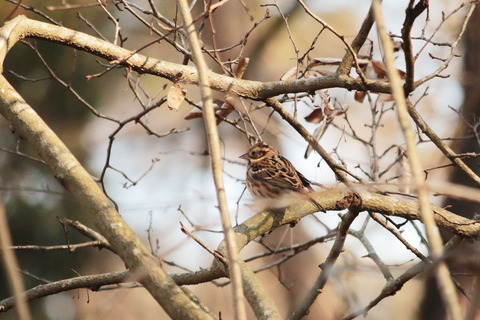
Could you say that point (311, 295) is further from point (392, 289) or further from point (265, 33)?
point (265, 33)

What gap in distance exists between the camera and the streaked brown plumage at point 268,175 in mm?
5421

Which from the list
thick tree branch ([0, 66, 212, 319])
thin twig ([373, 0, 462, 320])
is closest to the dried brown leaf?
thick tree branch ([0, 66, 212, 319])

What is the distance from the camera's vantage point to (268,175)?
5559 mm

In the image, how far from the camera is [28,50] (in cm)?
806

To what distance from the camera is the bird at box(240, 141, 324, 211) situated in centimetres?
541

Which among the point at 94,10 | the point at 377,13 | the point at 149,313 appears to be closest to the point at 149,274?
the point at 377,13

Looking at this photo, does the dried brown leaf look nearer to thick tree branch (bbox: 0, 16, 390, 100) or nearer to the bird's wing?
the bird's wing

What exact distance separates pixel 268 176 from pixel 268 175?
0.01 m

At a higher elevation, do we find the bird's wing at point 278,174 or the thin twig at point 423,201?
the bird's wing at point 278,174

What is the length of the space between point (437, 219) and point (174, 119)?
956cm

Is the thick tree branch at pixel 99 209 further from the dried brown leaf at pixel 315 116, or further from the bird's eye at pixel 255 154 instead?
the bird's eye at pixel 255 154

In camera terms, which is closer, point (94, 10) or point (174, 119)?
point (94, 10)

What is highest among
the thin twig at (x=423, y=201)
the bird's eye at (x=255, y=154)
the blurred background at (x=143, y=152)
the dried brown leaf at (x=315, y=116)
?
the blurred background at (x=143, y=152)

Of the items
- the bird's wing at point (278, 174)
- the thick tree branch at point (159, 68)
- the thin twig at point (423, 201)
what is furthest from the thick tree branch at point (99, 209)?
the bird's wing at point (278, 174)
